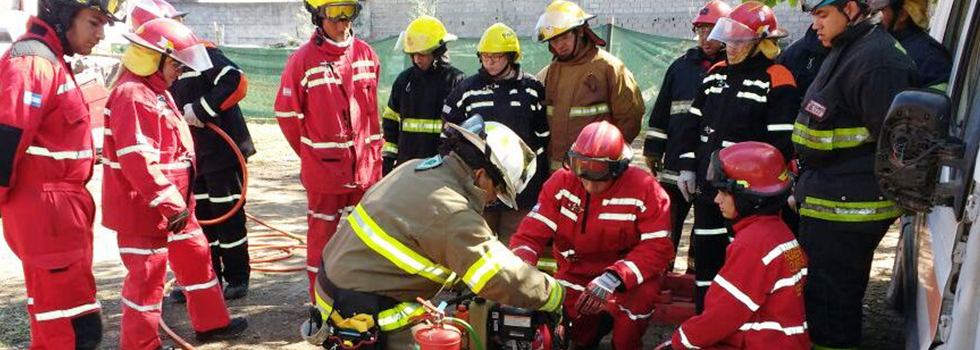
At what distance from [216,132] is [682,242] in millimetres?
4031

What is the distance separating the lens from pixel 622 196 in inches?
171

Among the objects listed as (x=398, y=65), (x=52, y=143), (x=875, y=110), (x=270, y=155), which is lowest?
(x=270, y=155)

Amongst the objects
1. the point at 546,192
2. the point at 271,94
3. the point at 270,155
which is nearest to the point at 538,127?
the point at 546,192

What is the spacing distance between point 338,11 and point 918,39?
3.19 meters

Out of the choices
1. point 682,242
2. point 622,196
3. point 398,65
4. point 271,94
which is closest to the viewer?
point 622,196

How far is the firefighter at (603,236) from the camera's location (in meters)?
4.18

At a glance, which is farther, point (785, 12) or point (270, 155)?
point (785, 12)

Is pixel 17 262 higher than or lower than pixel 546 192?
lower

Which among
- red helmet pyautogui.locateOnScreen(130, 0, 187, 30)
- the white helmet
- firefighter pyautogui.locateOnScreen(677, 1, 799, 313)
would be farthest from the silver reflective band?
firefighter pyautogui.locateOnScreen(677, 1, 799, 313)

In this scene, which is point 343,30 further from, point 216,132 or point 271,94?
point 271,94

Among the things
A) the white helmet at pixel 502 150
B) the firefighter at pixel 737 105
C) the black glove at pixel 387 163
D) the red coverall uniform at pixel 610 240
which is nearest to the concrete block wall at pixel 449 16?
the black glove at pixel 387 163

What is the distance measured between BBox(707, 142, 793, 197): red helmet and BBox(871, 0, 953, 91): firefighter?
2.52ft

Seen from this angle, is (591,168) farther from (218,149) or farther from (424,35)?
(218,149)

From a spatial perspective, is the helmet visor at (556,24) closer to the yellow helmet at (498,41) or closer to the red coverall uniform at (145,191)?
the yellow helmet at (498,41)
